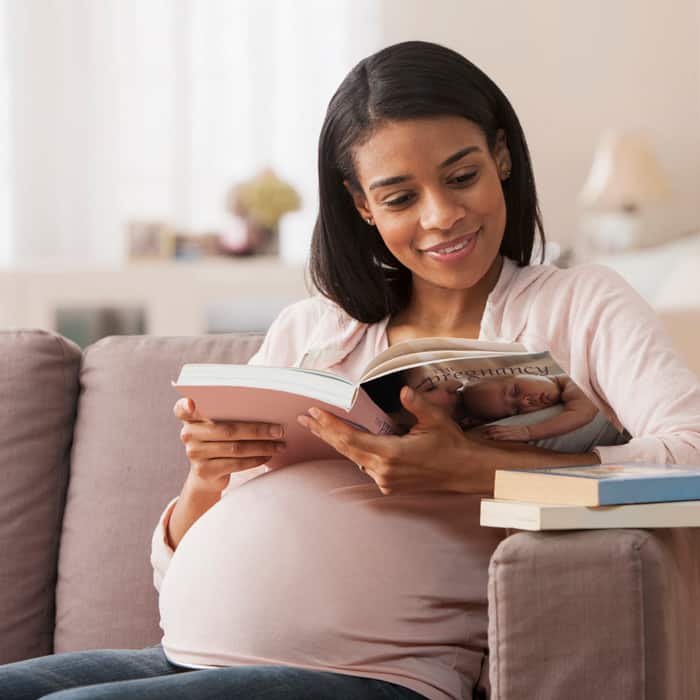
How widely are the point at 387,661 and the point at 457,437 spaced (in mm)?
232

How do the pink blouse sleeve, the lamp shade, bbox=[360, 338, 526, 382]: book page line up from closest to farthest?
bbox=[360, 338, 526, 382]: book page
the pink blouse sleeve
the lamp shade

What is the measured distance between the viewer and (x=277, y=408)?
1.25 m

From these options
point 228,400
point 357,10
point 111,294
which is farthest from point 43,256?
point 228,400

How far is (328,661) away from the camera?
3.97ft

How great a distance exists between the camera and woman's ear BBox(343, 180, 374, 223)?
1.56 meters

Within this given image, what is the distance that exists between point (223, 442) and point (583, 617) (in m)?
0.47

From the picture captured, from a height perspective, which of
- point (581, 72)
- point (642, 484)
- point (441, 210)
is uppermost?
point (581, 72)

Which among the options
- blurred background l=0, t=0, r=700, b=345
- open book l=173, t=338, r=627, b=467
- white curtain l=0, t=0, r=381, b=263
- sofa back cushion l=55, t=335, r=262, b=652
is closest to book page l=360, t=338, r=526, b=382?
open book l=173, t=338, r=627, b=467

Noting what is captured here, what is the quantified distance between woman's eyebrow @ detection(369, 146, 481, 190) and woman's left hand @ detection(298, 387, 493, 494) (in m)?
0.33

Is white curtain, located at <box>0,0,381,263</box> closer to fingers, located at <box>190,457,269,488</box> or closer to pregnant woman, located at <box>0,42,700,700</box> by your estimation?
pregnant woman, located at <box>0,42,700,700</box>

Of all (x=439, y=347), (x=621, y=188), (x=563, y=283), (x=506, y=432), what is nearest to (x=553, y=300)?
(x=563, y=283)

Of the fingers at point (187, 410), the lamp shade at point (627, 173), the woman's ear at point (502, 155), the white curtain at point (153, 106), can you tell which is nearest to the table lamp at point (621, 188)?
the lamp shade at point (627, 173)

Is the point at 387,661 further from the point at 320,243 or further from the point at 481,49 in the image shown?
the point at 481,49

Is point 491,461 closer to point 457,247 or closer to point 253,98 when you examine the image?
point 457,247
